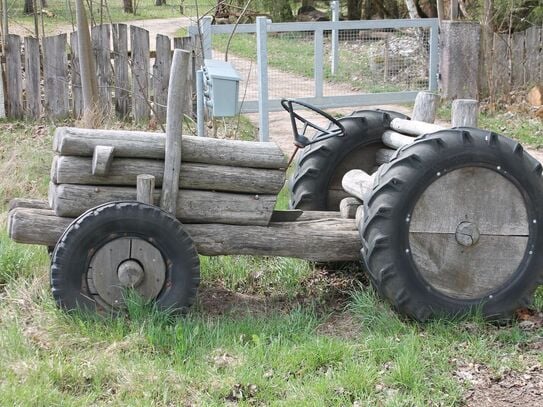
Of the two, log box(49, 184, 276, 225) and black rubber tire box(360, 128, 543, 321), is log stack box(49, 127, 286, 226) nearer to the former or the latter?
log box(49, 184, 276, 225)

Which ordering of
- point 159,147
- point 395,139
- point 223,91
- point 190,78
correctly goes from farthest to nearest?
point 190,78 < point 223,91 < point 395,139 < point 159,147

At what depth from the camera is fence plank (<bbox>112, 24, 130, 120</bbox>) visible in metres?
11.4

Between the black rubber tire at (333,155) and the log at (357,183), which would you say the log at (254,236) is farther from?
the black rubber tire at (333,155)

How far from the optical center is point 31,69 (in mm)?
11391

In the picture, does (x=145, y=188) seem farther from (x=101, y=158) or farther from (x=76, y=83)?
(x=76, y=83)

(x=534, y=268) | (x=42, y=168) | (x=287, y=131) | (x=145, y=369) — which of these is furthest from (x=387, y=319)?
(x=287, y=131)

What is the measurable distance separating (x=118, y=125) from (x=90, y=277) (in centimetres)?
611

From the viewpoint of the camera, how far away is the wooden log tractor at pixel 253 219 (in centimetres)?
484

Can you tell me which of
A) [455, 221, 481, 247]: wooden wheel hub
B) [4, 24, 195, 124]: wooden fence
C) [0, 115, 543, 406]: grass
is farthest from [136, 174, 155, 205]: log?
[4, 24, 195, 124]: wooden fence

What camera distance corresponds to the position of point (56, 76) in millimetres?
11359

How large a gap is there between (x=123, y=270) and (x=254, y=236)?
835 mm

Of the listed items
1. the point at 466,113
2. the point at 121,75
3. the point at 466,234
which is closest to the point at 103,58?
the point at 121,75

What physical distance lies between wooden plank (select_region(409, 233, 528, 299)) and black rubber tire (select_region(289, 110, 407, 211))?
1.37 meters

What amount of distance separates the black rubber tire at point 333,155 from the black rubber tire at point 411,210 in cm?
117
